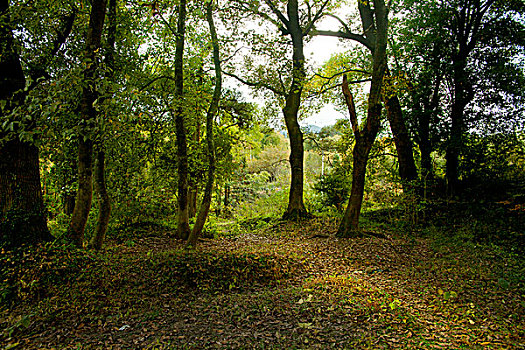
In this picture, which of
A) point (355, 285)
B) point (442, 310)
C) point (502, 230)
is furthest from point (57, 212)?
point (502, 230)

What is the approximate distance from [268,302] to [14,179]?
4.28 metres

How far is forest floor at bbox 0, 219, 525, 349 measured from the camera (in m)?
3.54

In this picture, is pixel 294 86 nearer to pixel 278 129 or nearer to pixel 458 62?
pixel 278 129

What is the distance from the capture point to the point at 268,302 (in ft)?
14.7

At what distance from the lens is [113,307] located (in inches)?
167

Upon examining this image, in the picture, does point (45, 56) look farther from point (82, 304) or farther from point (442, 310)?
point (442, 310)

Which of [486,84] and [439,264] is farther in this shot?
[486,84]

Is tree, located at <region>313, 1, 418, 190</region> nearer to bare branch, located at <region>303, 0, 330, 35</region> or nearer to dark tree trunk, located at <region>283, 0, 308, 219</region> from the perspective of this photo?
bare branch, located at <region>303, 0, 330, 35</region>

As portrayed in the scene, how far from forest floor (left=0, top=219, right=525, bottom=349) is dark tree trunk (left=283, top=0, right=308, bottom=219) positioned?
4616mm

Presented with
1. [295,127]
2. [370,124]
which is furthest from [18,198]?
[295,127]

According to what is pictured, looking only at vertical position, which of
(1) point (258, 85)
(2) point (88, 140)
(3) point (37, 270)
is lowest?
(3) point (37, 270)

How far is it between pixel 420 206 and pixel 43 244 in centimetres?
872

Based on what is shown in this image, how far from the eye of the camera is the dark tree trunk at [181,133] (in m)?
7.27

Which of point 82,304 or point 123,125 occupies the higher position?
point 123,125
